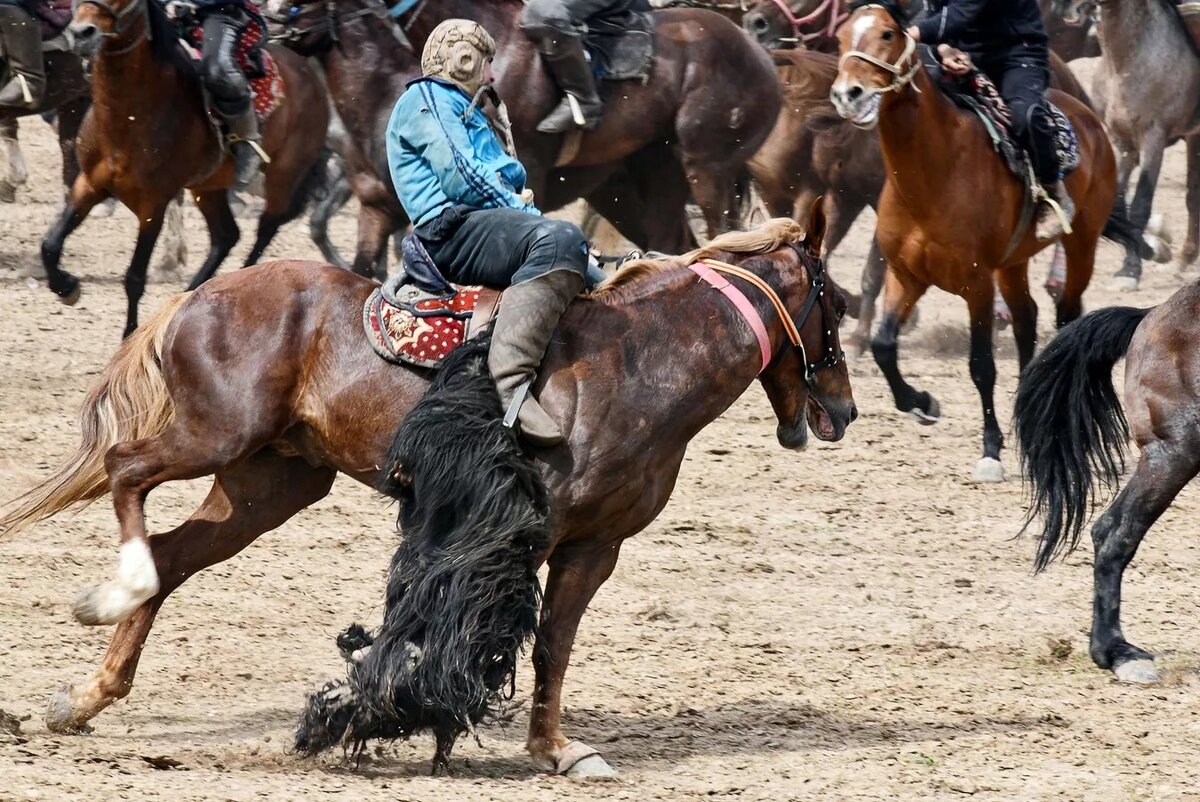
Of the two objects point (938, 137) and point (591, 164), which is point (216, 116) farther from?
point (938, 137)

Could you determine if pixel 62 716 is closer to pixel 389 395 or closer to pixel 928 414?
pixel 389 395

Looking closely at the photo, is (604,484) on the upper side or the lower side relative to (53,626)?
upper

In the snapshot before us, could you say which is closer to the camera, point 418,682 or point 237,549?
point 418,682

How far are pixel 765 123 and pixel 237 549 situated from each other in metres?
6.41

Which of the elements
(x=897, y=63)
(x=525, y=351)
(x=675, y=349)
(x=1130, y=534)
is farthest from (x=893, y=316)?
(x=525, y=351)

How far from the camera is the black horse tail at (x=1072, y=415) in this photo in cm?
605

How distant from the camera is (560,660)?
4664mm

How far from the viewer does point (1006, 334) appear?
500 inches

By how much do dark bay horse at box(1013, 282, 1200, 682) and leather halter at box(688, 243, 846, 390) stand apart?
1409mm

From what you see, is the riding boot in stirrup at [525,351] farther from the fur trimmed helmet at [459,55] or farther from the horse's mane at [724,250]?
the fur trimmed helmet at [459,55]

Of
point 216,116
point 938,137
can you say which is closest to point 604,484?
point 938,137

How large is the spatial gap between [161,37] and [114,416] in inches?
194

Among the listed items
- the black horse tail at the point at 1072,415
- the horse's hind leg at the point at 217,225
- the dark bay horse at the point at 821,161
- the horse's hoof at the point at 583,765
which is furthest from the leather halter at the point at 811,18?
the horse's hoof at the point at 583,765

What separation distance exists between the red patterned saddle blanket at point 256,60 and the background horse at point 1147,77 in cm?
674
